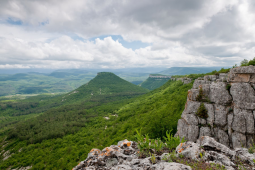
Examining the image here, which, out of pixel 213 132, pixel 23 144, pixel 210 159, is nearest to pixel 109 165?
pixel 210 159

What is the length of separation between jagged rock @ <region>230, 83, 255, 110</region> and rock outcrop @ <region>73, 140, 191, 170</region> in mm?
11825

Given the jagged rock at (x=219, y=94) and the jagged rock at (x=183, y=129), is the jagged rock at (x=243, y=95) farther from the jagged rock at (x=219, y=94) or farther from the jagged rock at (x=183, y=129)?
the jagged rock at (x=183, y=129)

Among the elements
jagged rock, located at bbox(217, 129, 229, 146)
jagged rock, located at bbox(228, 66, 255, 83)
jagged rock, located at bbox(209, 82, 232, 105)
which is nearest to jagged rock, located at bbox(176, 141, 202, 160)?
jagged rock, located at bbox(217, 129, 229, 146)

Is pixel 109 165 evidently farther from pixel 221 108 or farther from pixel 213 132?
pixel 221 108

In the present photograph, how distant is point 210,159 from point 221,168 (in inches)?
49.3

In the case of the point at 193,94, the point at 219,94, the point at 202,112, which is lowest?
the point at 202,112

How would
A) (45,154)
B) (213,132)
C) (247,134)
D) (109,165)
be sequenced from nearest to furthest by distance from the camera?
(109,165), (247,134), (213,132), (45,154)

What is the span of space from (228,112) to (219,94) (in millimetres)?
2356

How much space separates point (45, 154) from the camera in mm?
35938

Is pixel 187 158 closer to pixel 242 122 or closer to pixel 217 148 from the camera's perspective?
pixel 217 148

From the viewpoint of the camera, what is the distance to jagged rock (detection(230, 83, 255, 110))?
1211 cm

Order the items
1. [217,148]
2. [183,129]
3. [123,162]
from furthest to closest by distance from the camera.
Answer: [183,129] → [123,162] → [217,148]

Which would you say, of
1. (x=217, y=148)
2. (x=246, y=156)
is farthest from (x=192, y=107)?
(x=246, y=156)

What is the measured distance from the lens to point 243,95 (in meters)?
12.5
